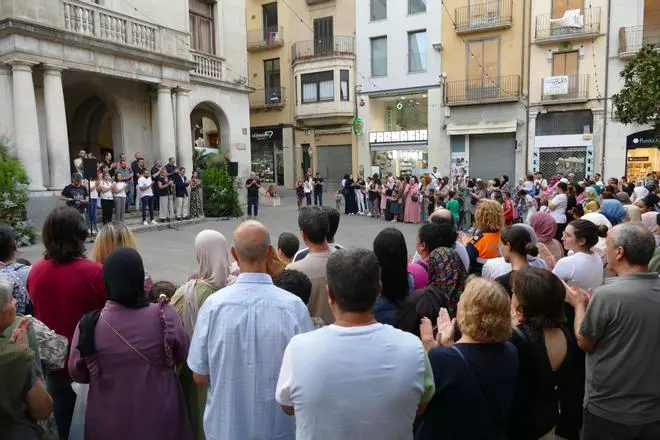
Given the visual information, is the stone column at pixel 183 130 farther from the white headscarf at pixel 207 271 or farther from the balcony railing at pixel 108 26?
the white headscarf at pixel 207 271

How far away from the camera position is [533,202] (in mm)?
14344

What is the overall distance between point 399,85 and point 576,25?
9.11 meters

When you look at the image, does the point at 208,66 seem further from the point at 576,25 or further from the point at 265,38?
the point at 576,25

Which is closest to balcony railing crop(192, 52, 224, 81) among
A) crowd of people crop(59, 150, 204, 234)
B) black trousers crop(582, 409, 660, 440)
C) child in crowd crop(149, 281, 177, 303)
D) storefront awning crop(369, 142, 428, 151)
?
crowd of people crop(59, 150, 204, 234)

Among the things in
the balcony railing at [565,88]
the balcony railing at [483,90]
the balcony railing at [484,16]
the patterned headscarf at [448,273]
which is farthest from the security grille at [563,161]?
the patterned headscarf at [448,273]

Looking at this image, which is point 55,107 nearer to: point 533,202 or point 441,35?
point 533,202

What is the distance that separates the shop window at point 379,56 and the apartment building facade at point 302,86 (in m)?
1.26

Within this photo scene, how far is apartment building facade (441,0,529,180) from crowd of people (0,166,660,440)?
945 inches

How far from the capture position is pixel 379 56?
29.3 meters

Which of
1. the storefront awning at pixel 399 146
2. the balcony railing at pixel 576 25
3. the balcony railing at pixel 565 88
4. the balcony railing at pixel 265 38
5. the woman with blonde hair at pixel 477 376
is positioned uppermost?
the balcony railing at pixel 265 38

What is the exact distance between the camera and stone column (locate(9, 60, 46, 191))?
12.6 m

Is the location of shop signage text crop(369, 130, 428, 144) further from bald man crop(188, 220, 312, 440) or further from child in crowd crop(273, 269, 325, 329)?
bald man crop(188, 220, 312, 440)

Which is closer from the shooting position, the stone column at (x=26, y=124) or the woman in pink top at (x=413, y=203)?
the stone column at (x=26, y=124)

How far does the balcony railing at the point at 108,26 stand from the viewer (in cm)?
1384
